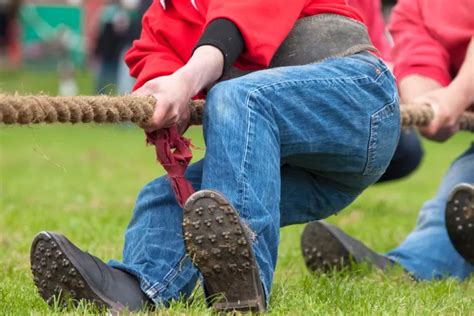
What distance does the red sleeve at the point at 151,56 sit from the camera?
291 cm

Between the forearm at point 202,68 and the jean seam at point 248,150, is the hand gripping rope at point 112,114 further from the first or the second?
the jean seam at point 248,150

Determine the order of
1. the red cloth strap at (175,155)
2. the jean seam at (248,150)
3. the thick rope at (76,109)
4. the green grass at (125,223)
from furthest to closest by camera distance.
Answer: the green grass at (125,223)
the red cloth strap at (175,155)
the jean seam at (248,150)
the thick rope at (76,109)

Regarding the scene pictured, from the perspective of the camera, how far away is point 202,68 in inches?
105

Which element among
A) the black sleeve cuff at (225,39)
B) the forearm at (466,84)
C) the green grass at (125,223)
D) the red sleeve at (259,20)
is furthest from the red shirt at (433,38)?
the black sleeve cuff at (225,39)

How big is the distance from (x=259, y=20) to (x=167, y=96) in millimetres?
340

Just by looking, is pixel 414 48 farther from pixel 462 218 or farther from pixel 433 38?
pixel 462 218

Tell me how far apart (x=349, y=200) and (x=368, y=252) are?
2.46 ft

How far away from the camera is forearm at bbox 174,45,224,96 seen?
262 centimetres

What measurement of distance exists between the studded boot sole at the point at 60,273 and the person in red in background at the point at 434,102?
50.8 inches

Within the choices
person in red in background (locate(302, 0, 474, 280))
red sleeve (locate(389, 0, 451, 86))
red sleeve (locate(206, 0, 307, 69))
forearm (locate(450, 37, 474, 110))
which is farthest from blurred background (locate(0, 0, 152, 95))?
red sleeve (locate(206, 0, 307, 69))

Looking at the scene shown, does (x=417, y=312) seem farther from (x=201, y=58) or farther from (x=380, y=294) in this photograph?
(x=201, y=58)

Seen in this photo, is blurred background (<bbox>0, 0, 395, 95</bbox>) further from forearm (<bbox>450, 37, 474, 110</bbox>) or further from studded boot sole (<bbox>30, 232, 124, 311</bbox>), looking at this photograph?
studded boot sole (<bbox>30, 232, 124, 311</bbox>)

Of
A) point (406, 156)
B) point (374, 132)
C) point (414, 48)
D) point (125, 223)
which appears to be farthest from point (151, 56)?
point (125, 223)

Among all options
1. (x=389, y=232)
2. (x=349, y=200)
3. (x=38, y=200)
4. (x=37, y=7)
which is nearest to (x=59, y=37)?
(x=37, y=7)
